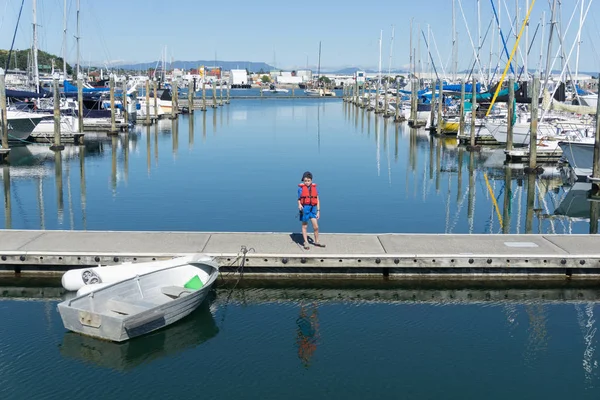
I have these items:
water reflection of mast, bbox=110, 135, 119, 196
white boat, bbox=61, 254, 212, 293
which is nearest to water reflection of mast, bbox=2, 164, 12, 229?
water reflection of mast, bbox=110, 135, 119, 196

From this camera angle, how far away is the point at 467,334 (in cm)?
1323

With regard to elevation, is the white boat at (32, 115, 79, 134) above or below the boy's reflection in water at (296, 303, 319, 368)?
above

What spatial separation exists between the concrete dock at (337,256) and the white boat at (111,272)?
77 cm

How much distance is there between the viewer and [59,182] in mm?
30812

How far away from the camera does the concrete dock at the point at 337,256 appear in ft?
49.9

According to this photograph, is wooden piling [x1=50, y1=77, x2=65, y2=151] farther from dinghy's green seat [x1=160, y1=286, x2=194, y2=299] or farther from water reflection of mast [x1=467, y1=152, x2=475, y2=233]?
dinghy's green seat [x1=160, y1=286, x2=194, y2=299]

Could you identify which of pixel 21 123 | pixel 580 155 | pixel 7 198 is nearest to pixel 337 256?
pixel 7 198

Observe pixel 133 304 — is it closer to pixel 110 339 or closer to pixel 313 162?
pixel 110 339

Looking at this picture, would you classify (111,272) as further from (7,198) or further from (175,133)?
(175,133)

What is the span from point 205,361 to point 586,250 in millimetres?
8979

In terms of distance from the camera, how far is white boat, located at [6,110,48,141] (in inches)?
1737

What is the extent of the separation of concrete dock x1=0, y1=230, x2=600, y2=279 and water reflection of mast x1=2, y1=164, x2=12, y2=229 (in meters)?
6.12

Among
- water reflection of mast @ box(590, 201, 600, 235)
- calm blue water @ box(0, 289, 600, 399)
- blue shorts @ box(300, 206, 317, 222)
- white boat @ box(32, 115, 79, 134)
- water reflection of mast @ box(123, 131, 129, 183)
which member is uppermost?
white boat @ box(32, 115, 79, 134)

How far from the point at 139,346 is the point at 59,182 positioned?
20.1 m
